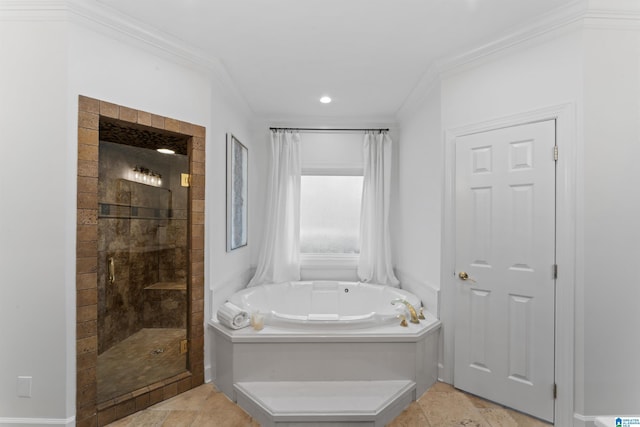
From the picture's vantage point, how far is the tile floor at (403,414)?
1988 mm

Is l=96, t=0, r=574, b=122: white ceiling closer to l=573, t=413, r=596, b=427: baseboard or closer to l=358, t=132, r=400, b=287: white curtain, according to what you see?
l=358, t=132, r=400, b=287: white curtain

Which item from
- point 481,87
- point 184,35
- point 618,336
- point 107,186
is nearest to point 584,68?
point 481,87

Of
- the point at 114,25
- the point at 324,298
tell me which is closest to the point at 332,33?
the point at 114,25

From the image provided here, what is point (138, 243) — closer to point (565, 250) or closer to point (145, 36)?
point (145, 36)

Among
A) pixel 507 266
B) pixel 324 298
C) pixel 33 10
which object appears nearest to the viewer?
pixel 33 10

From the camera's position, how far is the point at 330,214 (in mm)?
3928

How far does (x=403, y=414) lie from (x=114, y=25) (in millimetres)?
3145

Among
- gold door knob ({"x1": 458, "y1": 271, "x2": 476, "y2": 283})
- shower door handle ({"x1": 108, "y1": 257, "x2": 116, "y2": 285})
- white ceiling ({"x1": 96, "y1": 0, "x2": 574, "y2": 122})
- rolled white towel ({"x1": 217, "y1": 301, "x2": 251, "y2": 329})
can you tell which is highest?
white ceiling ({"x1": 96, "y1": 0, "x2": 574, "y2": 122})

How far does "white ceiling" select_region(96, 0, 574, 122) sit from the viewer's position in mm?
1841

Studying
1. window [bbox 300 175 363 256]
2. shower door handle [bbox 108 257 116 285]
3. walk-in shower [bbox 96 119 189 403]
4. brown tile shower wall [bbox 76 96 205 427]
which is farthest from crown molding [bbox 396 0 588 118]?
shower door handle [bbox 108 257 116 285]

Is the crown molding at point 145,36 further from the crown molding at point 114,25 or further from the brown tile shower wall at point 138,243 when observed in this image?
the brown tile shower wall at point 138,243

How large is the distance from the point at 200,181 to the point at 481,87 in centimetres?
225

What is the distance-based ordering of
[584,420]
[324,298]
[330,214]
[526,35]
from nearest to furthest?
1. [584,420]
2. [526,35]
3. [324,298]
4. [330,214]

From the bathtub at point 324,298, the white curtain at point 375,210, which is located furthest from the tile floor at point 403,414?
the white curtain at point 375,210
